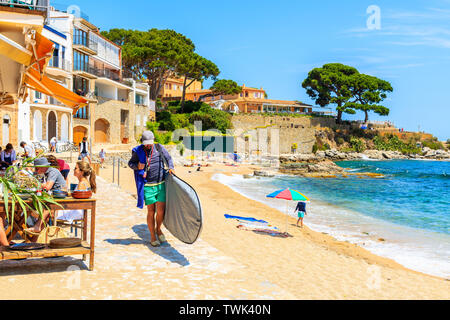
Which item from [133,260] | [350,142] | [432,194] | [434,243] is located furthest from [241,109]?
[133,260]

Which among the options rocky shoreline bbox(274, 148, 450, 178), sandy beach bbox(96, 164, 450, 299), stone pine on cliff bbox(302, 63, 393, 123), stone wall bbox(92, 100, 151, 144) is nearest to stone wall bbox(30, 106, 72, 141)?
stone wall bbox(92, 100, 151, 144)

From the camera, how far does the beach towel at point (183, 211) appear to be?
16.6 feet

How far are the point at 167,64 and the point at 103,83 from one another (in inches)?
375

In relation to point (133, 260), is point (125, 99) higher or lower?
higher

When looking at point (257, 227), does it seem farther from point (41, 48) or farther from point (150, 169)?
point (41, 48)

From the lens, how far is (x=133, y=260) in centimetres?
509

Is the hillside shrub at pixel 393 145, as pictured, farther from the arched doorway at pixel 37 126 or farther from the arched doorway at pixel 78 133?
the arched doorway at pixel 37 126

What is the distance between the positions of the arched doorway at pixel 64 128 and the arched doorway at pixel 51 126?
0.93m

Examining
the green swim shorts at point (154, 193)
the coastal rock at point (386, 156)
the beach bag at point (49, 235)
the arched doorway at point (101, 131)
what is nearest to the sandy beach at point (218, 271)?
the beach bag at point (49, 235)

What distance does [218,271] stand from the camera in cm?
485

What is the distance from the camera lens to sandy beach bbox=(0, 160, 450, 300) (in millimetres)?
4023

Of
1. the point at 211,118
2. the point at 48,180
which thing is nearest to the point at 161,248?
the point at 48,180

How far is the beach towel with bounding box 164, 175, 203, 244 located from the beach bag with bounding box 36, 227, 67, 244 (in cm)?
154
